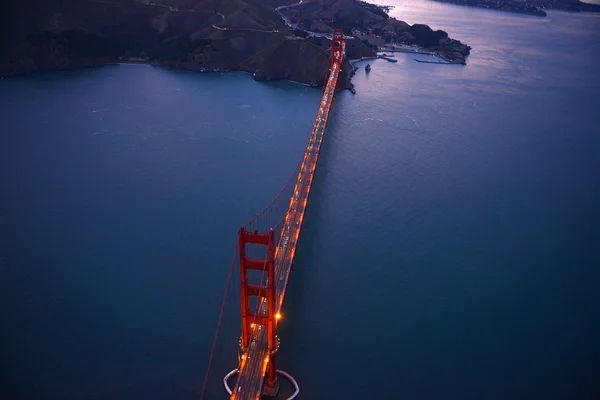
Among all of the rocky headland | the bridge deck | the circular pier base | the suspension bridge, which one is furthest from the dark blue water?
the rocky headland

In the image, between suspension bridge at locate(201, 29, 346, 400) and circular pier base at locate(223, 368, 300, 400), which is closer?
suspension bridge at locate(201, 29, 346, 400)

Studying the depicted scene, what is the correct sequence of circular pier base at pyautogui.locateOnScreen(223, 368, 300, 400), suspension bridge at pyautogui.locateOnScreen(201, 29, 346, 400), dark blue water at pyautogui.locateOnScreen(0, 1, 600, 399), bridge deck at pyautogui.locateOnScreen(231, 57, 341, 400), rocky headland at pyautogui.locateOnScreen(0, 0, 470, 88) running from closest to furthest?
suspension bridge at pyautogui.locateOnScreen(201, 29, 346, 400) → bridge deck at pyautogui.locateOnScreen(231, 57, 341, 400) → circular pier base at pyautogui.locateOnScreen(223, 368, 300, 400) → dark blue water at pyautogui.locateOnScreen(0, 1, 600, 399) → rocky headland at pyautogui.locateOnScreen(0, 0, 470, 88)

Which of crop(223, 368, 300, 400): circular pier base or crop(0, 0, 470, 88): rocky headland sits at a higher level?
crop(0, 0, 470, 88): rocky headland

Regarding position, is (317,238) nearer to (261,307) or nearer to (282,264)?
(282,264)

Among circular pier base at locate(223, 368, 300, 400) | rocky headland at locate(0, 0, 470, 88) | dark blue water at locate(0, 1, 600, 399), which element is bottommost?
circular pier base at locate(223, 368, 300, 400)

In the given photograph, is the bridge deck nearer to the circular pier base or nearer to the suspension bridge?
the suspension bridge

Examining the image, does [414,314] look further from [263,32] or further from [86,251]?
[263,32]

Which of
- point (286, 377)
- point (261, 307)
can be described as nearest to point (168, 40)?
point (261, 307)
